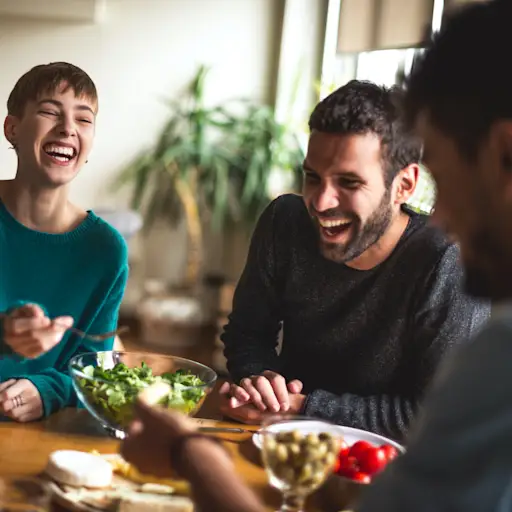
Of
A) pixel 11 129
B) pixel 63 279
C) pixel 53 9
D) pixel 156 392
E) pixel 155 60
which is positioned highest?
pixel 53 9

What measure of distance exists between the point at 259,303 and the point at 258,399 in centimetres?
44

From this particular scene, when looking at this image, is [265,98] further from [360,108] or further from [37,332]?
[37,332]

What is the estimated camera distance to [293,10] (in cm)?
496

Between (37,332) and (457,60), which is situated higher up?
(457,60)

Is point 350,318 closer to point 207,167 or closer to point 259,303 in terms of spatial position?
point 259,303

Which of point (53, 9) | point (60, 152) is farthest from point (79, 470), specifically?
point (53, 9)

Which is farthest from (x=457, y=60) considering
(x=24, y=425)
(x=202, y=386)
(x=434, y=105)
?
(x=24, y=425)

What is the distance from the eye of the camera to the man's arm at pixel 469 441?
0.64 m

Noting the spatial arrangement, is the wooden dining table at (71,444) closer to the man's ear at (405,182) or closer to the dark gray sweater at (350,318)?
the dark gray sweater at (350,318)

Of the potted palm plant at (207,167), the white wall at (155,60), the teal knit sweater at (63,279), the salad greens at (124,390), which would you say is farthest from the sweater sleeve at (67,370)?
the white wall at (155,60)

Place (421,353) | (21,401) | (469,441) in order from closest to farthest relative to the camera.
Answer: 1. (469,441)
2. (21,401)
3. (421,353)

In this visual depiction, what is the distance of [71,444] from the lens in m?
1.33

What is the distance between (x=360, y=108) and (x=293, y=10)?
3.54 metres

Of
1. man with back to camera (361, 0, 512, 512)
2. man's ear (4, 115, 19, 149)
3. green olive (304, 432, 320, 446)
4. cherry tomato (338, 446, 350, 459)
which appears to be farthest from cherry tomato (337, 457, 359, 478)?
Result: man's ear (4, 115, 19, 149)
